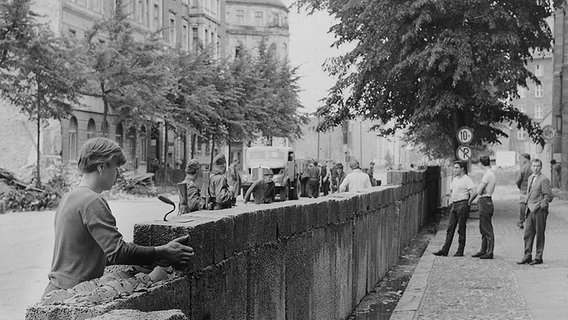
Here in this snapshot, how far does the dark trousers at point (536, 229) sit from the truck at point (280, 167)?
21.6 meters

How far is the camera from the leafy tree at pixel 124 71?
3853 cm

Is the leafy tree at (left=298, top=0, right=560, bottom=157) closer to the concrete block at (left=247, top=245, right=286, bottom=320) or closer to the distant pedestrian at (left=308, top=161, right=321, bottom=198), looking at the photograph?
the distant pedestrian at (left=308, top=161, right=321, bottom=198)

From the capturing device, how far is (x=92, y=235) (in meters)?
4.25

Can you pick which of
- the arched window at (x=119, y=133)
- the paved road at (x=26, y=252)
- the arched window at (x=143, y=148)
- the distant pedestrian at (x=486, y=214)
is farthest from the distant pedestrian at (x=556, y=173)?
the distant pedestrian at (x=486, y=214)

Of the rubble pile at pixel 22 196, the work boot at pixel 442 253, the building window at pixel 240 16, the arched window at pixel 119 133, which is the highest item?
the building window at pixel 240 16

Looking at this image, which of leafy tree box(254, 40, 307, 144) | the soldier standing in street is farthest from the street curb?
leafy tree box(254, 40, 307, 144)

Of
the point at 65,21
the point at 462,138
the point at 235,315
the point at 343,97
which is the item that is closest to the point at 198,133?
the point at 65,21

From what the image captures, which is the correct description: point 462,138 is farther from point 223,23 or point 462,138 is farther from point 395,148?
point 395,148

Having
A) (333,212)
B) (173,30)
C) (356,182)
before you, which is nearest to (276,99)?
(173,30)

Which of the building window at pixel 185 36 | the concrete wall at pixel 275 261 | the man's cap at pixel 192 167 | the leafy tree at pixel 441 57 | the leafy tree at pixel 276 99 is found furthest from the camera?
the building window at pixel 185 36

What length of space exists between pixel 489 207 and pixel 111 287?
13.2m

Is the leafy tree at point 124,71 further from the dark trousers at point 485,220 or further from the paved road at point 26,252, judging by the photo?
the dark trousers at point 485,220

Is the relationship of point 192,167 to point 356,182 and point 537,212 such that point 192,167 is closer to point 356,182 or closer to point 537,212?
point 537,212

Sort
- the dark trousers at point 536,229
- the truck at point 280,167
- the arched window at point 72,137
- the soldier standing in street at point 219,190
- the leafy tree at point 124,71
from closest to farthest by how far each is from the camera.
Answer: the soldier standing in street at point 219,190, the dark trousers at point 536,229, the truck at point 280,167, the leafy tree at point 124,71, the arched window at point 72,137
